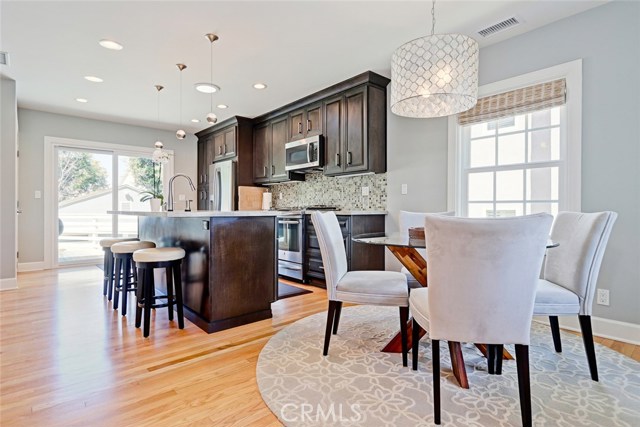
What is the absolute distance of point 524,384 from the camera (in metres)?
1.35

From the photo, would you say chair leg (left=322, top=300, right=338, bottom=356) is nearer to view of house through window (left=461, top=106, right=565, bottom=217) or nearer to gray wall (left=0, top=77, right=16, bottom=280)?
view of house through window (left=461, top=106, right=565, bottom=217)

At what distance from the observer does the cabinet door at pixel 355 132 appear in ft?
12.7

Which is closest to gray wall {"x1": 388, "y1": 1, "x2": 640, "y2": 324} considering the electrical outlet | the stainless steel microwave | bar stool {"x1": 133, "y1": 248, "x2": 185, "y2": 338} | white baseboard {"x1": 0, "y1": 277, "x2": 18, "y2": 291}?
the electrical outlet

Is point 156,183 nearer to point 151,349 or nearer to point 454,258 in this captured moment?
point 151,349

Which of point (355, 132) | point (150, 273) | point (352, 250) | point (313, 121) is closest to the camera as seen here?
point (150, 273)

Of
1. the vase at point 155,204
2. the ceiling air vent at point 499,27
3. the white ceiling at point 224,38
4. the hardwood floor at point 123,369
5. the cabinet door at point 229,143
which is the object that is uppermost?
the white ceiling at point 224,38

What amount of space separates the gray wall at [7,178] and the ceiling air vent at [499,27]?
532cm

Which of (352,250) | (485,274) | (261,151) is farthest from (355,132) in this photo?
(485,274)

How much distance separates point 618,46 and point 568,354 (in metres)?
2.26

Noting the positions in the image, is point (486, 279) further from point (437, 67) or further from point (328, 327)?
point (437, 67)

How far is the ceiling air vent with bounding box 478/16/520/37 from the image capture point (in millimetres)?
2674

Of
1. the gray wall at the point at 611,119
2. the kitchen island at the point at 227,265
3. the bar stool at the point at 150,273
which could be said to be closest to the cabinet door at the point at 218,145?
the kitchen island at the point at 227,265

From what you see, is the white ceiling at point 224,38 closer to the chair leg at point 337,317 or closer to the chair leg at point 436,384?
the chair leg at point 337,317

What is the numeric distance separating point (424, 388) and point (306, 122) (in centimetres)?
380
